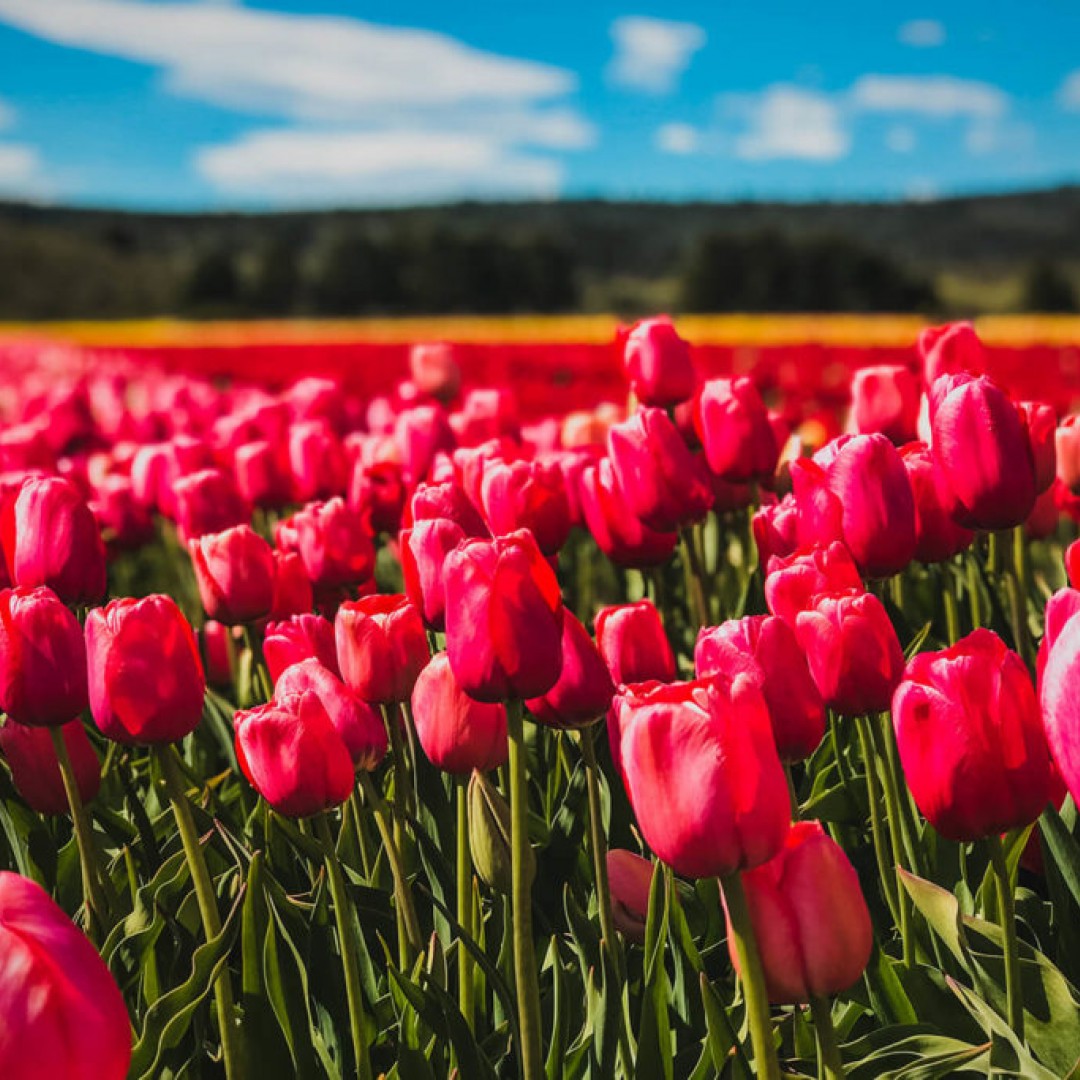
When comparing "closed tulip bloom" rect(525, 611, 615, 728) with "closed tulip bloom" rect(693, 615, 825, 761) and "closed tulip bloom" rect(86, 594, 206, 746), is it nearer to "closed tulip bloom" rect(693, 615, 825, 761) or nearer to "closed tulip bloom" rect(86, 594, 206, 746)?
"closed tulip bloom" rect(693, 615, 825, 761)

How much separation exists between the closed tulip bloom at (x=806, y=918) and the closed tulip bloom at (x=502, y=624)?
292 mm

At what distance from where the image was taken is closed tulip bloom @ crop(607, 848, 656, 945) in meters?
1.38

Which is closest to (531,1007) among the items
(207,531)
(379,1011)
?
(379,1011)

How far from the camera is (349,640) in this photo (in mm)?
1475

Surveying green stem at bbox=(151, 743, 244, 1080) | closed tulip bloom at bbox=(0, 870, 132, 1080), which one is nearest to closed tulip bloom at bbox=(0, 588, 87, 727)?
green stem at bbox=(151, 743, 244, 1080)

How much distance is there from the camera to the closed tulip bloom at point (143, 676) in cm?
134

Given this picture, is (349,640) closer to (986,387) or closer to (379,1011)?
(379,1011)

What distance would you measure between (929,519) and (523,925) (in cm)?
88

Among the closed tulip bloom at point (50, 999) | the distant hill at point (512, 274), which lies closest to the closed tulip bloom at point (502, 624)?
the closed tulip bloom at point (50, 999)

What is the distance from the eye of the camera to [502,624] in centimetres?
120

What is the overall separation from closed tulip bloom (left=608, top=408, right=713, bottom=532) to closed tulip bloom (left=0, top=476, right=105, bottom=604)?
28.3 inches

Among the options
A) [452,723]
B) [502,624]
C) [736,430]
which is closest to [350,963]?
[452,723]

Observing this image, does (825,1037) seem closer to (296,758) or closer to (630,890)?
(630,890)

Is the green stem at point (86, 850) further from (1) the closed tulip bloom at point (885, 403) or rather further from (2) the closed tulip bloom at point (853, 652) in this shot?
(1) the closed tulip bloom at point (885, 403)
